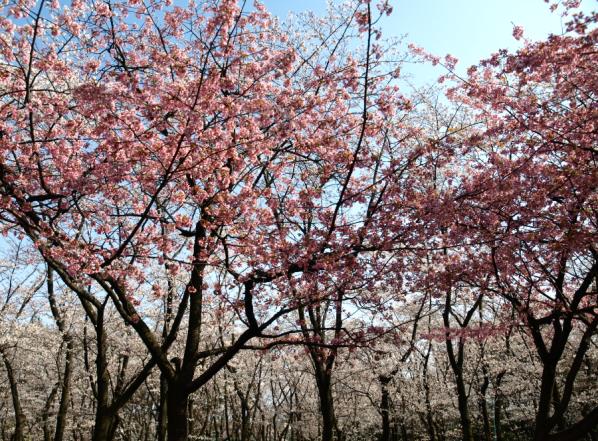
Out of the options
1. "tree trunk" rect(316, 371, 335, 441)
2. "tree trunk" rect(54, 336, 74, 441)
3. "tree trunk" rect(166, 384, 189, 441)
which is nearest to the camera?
"tree trunk" rect(166, 384, 189, 441)

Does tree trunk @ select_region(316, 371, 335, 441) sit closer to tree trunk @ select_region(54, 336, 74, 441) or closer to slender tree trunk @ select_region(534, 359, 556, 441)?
slender tree trunk @ select_region(534, 359, 556, 441)

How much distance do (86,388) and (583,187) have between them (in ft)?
89.7

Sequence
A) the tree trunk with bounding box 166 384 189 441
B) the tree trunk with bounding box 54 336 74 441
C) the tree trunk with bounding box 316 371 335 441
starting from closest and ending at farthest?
the tree trunk with bounding box 166 384 189 441, the tree trunk with bounding box 316 371 335 441, the tree trunk with bounding box 54 336 74 441

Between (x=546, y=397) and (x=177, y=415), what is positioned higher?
(x=177, y=415)

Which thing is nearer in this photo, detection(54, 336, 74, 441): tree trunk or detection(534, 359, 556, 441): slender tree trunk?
detection(534, 359, 556, 441): slender tree trunk

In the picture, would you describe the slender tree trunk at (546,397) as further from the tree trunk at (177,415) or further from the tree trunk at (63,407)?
the tree trunk at (63,407)

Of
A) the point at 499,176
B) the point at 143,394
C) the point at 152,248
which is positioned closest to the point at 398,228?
the point at 499,176

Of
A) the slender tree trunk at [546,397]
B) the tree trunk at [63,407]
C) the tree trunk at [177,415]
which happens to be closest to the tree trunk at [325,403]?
the tree trunk at [177,415]

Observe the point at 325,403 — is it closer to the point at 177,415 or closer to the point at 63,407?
the point at 177,415

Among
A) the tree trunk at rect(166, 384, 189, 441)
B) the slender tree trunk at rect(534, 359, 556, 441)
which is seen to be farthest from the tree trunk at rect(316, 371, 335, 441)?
the slender tree trunk at rect(534, 359, 556, 441)

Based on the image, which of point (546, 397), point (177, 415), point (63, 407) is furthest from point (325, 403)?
point (63, 407)

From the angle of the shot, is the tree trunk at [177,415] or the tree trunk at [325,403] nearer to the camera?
the tree trunk at [177,415]

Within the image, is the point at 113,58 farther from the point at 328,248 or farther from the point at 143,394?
the point at 143,394

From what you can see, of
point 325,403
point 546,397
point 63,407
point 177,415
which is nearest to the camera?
point 177,415
